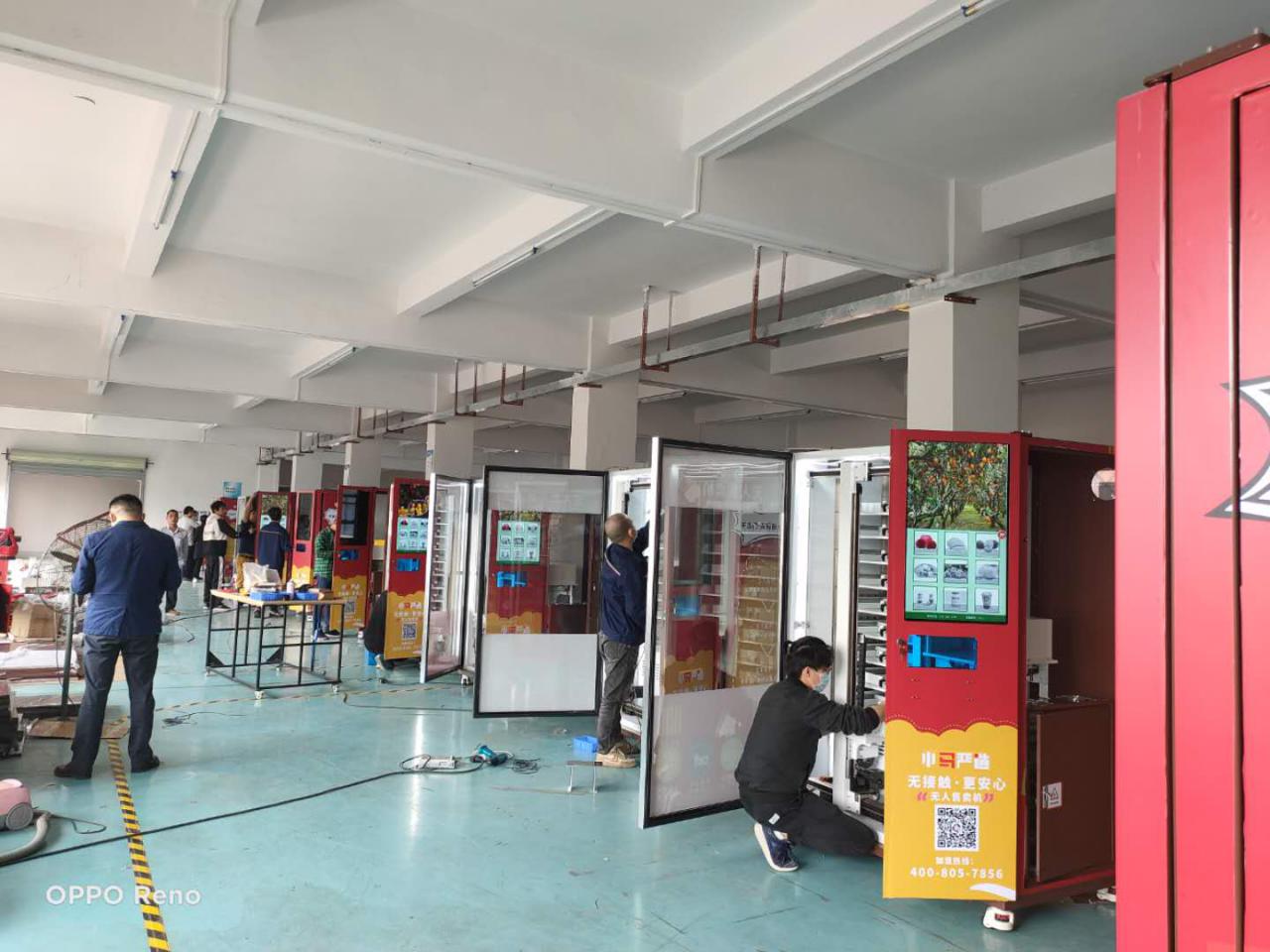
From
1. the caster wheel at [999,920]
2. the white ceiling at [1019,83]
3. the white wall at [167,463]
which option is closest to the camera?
the white ceiling at [1019,83]

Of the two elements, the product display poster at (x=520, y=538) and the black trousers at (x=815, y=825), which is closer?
the black trousers at (x=815, y=825)

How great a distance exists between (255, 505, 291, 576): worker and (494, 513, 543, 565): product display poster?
21.4 feet

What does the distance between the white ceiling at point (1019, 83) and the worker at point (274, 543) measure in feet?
33.9

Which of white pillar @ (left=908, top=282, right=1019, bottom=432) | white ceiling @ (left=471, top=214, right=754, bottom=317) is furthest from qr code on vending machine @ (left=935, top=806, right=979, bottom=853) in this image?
white ceiling @ (left=471, top=214, right=754, bottom=317)

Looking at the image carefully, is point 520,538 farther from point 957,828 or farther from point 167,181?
point 957,828

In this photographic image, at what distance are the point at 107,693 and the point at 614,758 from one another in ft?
10.4

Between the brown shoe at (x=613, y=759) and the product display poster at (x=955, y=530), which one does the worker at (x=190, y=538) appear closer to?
the brown shoe at (x=613, y=759)

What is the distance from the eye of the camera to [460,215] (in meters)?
5.66

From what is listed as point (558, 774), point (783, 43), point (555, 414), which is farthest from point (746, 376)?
point (783, 43)

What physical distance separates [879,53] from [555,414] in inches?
377

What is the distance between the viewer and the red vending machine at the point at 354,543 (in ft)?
36.8

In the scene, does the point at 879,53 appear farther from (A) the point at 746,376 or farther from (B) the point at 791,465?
(A) the point at 746,376

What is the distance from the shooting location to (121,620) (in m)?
5.34

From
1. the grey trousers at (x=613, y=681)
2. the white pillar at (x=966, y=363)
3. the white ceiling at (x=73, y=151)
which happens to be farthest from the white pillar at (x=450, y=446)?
the white pillar at (x=966, y=363)
